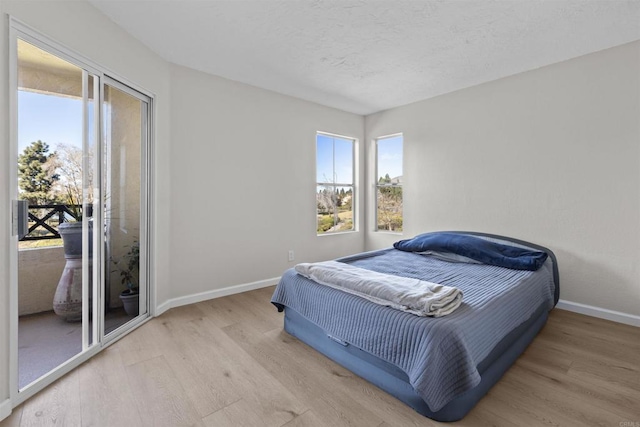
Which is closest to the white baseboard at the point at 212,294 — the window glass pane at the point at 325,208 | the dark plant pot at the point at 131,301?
the dark plant pot at the point at 131,301

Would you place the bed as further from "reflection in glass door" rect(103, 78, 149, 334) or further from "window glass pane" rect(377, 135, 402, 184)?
"window glass pane" rect(377, 135, 402, 184)

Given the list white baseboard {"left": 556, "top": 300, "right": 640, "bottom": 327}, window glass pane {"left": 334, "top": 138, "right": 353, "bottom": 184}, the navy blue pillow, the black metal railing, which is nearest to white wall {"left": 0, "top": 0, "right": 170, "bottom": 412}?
the black metal railing

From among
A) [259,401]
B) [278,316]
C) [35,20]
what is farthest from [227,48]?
[259,401]

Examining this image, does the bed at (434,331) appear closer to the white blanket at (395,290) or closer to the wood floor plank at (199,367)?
the white blanket at (395,290)

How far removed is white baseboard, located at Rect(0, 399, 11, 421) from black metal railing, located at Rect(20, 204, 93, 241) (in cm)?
86

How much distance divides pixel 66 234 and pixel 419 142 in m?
3.89

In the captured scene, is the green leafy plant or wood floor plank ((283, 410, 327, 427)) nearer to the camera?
wood floor plank ((283, 410, 327, 427))

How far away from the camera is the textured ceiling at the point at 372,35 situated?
2111 mm

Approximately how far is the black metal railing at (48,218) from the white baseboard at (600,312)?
436 centimetres

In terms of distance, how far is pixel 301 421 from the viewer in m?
1.51

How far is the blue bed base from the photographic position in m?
1.54

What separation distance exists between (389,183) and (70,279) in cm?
386

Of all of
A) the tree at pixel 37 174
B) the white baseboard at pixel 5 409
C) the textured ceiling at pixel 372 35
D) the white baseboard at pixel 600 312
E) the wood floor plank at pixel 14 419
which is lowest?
the wood floor plank at pixel 14 419

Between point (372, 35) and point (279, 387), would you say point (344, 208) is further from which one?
point (279, 387)
